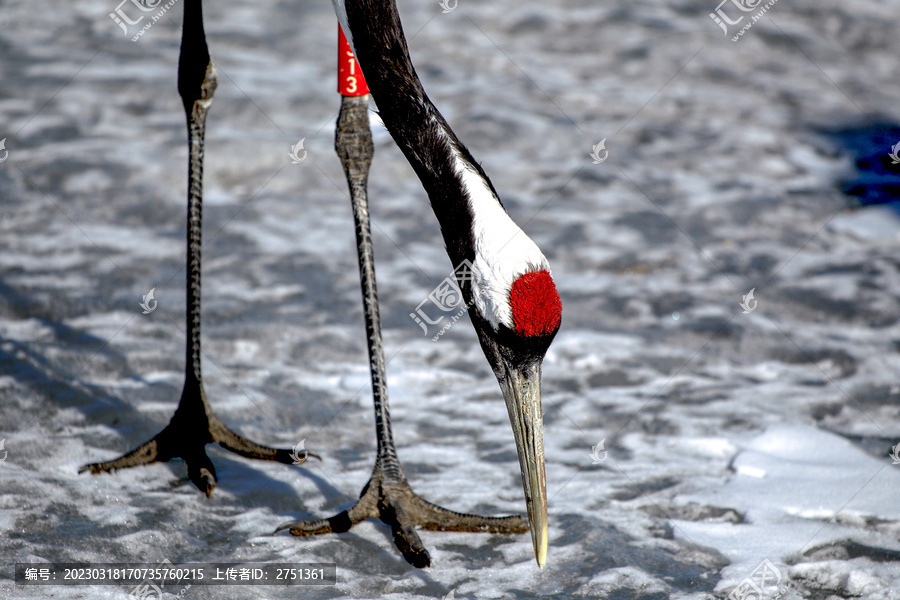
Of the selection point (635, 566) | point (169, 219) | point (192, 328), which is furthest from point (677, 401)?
point (169, 219)

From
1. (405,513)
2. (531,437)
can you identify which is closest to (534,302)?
(531,437)

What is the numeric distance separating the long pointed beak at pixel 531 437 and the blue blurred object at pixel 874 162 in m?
4.55

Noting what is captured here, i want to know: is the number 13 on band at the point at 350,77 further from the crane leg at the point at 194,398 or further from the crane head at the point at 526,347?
the crane head at the point at 526,347

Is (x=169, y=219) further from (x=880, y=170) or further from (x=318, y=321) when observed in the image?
(x=880, y=170)

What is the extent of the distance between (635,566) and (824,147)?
204 inches

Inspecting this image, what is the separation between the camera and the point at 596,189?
21.1ft

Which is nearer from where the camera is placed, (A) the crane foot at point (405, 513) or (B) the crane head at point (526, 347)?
(B) the crane head at point (526, 347)

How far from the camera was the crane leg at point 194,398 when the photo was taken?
138 inches

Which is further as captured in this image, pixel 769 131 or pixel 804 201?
pixel 769 131

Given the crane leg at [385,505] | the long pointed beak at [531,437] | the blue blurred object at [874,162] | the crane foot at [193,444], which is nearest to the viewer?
the long pointed beak at [531,437]

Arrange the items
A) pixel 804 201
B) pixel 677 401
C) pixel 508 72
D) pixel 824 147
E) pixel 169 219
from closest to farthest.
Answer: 1. pixel 677 401
2. pixel 169 219
3. pixel 804 201
4. pixel 824 147
5. pixel 508 72
